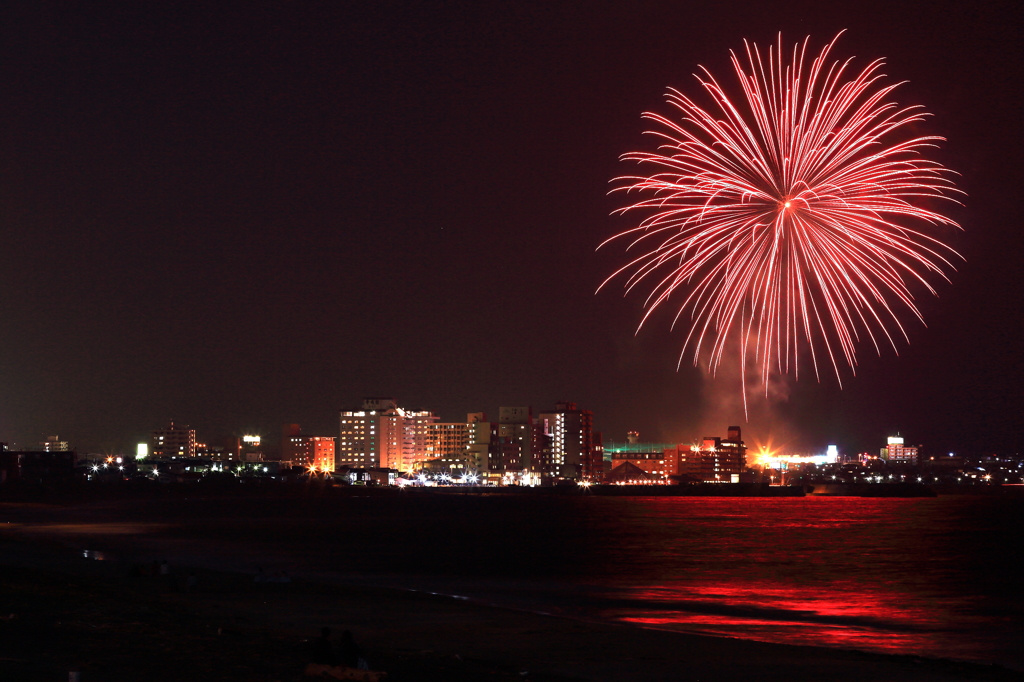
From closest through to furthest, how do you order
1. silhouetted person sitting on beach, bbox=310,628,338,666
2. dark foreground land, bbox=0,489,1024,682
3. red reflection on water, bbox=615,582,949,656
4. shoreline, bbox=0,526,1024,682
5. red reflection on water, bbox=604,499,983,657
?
dark foreground land, bbox=0,489,1024,682, silhouetted person sitting on beach, bbox=310,628,338,666, shoreline, bbox=0,526,1024,682, red reflection on water, bbox=615,582,949,656, red reflection on water, bbox=604,499,983,657

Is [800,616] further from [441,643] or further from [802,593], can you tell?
[441,643]

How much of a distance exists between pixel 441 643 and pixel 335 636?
2.50 m

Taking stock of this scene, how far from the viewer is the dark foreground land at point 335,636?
16281 mm

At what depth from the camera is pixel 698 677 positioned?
18.9 m

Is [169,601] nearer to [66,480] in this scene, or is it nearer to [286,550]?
[286,550]

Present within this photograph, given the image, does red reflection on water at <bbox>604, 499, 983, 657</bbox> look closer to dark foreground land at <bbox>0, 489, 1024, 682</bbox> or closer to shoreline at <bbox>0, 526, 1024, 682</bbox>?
shoreline at <bbox>0, 526, 1024, 682</bbox>

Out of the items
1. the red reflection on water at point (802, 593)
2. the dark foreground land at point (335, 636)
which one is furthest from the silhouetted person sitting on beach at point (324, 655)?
the red reflection on water at point (802, 593)

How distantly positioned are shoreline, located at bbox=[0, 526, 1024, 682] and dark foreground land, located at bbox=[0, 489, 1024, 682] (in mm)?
43

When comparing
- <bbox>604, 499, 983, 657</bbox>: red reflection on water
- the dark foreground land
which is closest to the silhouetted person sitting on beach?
the dark foreground land

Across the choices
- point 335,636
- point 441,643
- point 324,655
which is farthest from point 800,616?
point 324,655

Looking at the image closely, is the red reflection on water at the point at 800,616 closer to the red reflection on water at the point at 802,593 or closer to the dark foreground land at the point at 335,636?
the red reflection on water at the point at 802,593

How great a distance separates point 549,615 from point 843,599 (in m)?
13.9

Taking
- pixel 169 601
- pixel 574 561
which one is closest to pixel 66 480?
pixel 574 561

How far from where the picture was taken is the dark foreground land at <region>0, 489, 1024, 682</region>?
53.4ft
